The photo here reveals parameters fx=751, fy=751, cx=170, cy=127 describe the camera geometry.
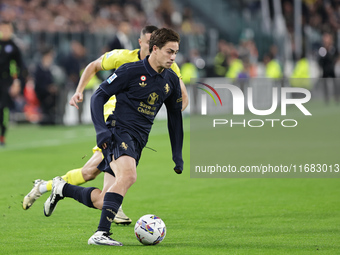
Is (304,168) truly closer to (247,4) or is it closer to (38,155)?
(38,155)

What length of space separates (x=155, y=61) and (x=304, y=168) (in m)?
6.60

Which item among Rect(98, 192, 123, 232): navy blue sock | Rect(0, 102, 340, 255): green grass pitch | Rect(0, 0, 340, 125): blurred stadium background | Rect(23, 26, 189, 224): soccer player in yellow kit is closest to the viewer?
Rect(98, 192, 123, 232): navy blue sock

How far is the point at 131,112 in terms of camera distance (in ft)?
21.6

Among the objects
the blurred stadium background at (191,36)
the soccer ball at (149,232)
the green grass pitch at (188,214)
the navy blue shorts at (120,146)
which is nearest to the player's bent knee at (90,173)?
the green grass pitch at (188,214)

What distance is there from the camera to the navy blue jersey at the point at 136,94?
21.2 ft

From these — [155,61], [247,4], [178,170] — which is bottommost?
[178,170]

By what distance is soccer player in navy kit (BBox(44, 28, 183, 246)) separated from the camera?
6305 millimetres

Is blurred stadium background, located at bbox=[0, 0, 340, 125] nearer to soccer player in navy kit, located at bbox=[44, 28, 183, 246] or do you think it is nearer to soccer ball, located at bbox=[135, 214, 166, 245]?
soccer player in navy kit, located at bbox=[44, 28, 183, 246]

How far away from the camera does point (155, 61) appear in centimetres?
648

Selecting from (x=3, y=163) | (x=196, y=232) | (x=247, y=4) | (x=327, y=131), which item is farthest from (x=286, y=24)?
(x=196, y=232)

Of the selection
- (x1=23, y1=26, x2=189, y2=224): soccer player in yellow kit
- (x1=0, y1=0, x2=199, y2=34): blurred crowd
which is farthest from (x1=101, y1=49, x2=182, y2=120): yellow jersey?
(x1=0, y1=0, x2=199, y2=34): blurred crowd

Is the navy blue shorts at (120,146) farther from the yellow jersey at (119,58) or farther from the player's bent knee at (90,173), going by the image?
the yellow jersey at (119,58)

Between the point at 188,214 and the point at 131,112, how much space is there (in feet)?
6.59

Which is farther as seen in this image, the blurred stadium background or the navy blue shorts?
the blurred stadium background
